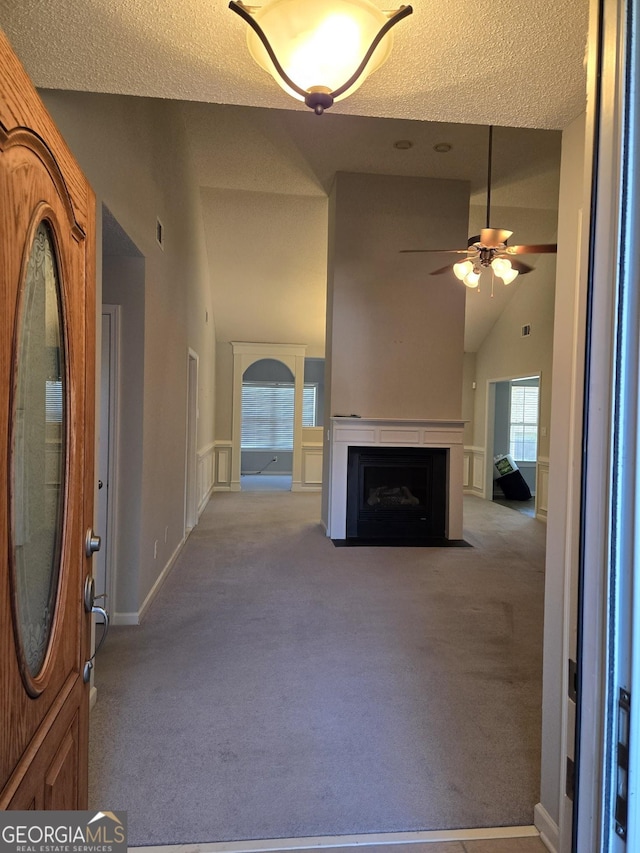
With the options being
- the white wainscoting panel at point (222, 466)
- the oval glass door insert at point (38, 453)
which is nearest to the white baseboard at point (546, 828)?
the oval glass door insert at point (38, 453)

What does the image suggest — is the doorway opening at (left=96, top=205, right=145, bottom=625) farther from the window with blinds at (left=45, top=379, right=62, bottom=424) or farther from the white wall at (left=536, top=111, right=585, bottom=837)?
the white wall at (left=536, top=111, right=585, bottom=837)

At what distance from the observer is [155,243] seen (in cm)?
333

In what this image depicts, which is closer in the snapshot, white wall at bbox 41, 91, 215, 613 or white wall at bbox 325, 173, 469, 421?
white wall at bbox 41, 91, 215, 613

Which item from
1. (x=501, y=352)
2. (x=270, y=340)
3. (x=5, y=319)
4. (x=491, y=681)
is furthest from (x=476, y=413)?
(x=5, y=319)

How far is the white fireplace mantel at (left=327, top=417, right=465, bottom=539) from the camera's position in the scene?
5.23 m

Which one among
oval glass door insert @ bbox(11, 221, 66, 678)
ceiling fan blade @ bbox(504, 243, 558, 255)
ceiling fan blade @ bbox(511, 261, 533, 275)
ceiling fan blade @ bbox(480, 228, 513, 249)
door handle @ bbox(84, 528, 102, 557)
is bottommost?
door handle @ bbox(84, 528, 102, 557)

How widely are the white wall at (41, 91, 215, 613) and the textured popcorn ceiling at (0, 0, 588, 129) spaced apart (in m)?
0.61

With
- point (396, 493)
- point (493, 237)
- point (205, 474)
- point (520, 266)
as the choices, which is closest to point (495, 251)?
point (493, 237)

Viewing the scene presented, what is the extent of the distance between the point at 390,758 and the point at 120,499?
2.06m

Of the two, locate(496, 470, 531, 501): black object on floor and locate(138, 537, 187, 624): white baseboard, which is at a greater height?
locate(496, 470, 531, 501): black object on floor

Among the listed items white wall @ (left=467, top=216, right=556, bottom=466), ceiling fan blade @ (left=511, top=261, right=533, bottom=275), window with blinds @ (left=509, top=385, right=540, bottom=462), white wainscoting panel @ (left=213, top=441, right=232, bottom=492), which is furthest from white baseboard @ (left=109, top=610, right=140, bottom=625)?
window with blinds @ (left=509, top=385, right=540, bottom=462)

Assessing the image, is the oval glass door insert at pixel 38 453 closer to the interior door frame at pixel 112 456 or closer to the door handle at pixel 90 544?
the door handle at pixel 90 544

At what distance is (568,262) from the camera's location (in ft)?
5.10

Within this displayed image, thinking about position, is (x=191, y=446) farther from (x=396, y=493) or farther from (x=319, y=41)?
(x=319, y=41)
